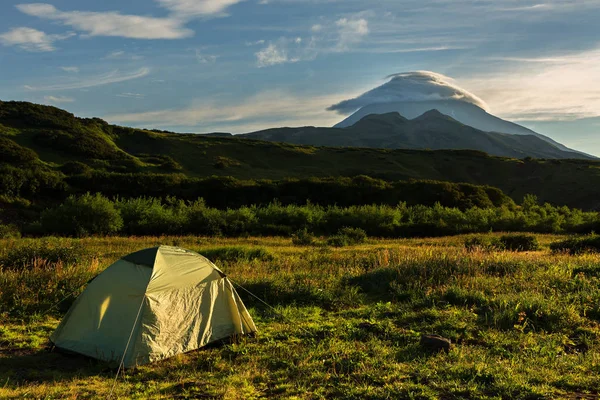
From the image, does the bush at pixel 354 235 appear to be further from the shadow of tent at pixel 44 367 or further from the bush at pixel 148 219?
the shadow of tent at pixel 44 367

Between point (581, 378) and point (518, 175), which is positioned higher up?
Answer: point (518, 175)

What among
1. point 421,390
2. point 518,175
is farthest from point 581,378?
point 518,175

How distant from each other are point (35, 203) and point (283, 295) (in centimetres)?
3116

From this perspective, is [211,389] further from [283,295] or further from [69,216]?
[69,216]

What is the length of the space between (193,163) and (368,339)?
51212 millimetres

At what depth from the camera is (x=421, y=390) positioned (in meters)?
5.93

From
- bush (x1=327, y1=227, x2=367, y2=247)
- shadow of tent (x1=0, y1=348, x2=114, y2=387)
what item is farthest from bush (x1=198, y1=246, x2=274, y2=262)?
shadow of tent (x1=0, y1=348, x2=114, y2=387)

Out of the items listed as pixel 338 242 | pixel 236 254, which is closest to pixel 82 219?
pixel 236 254

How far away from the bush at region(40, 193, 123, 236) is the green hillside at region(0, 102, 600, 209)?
1111cm

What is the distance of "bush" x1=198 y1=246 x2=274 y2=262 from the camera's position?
17.3 meters

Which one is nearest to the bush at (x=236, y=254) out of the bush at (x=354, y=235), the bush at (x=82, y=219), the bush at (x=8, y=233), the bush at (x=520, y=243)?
the bush at (x=354, y=235)

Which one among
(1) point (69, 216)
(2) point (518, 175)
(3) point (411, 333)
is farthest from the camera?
(2) point (518, 175)

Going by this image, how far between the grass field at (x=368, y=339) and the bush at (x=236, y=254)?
2.75m

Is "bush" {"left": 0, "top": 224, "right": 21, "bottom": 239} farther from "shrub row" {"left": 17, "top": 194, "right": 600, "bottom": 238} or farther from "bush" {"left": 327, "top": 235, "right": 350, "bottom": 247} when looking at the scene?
"bush" {"left": 327, "top": 235, "right": 350, "bottom": 247}
